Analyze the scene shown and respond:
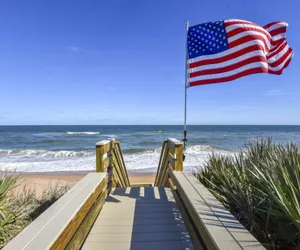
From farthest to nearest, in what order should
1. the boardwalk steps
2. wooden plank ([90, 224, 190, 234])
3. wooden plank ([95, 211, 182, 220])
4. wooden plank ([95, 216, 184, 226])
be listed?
wooden plank ([95, 211, 182, 220])
wooden plank ([95, 216, 184, 226])
wooden plank ([90, 224, 190, 234])
the boardwalk steps

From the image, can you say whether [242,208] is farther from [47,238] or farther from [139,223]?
[47,238]

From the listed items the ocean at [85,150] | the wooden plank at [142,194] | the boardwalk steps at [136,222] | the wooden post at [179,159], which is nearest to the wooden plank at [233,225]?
the boardwalk steps at [136,222]

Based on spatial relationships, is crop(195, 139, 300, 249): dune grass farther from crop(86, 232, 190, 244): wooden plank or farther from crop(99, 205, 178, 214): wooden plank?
crop(99, 205, 178, 214): wooden plank

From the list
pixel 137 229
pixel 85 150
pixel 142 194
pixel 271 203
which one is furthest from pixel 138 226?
pixel 85 150

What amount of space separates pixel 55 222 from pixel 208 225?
1113mm

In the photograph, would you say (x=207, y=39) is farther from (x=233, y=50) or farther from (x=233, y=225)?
(x=233, y=225)

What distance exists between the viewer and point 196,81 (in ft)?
19.6

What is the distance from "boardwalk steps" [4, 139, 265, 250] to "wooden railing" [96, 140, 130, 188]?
0.02 metres

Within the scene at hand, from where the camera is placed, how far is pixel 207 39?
19.8 ft

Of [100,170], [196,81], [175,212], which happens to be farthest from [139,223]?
[196,81]

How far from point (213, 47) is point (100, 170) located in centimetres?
368

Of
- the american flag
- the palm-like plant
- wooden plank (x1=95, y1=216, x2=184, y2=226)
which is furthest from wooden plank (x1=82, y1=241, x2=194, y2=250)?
the american flag

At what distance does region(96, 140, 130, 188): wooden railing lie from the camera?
4312 mm

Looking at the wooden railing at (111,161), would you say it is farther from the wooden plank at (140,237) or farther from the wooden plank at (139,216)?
the wooden plank at (140,237)
